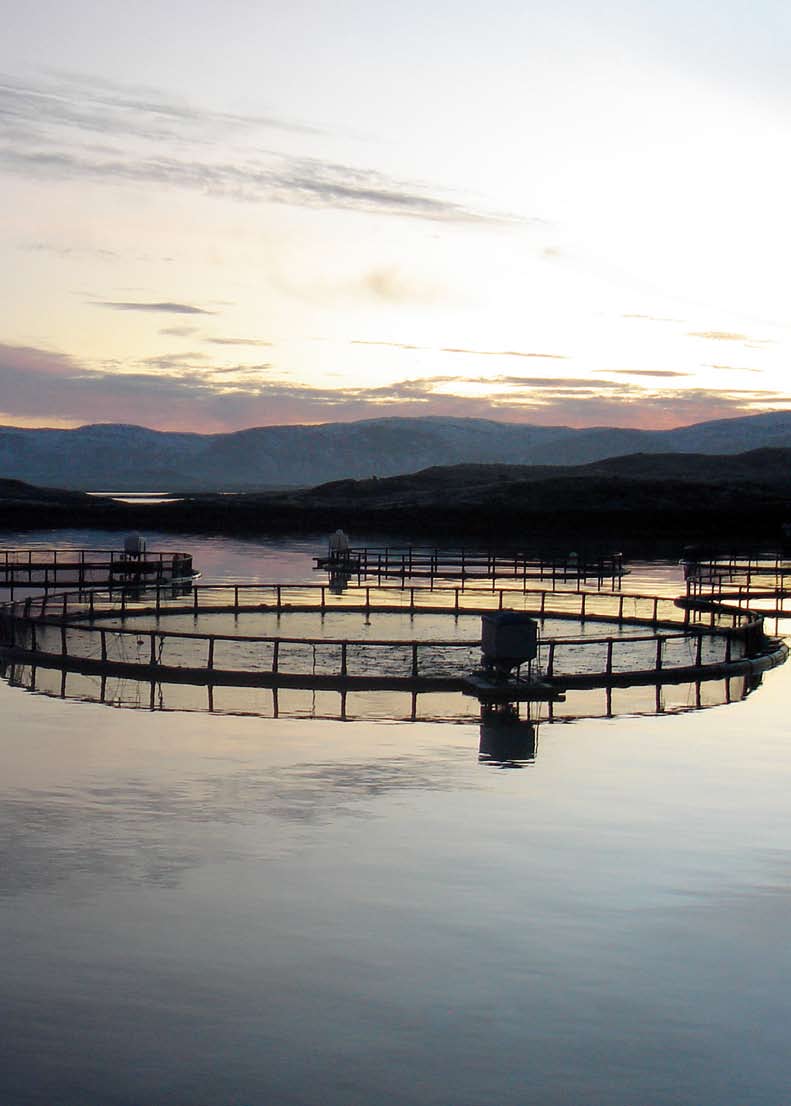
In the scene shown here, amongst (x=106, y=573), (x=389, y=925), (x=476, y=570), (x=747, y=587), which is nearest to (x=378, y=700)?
(x=389, y=925)

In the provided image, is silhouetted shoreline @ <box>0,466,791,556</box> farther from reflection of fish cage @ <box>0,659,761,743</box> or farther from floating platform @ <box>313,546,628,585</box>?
reflection of fish cage @ <box>0,659,761,743</box>

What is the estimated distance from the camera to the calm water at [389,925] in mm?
11625

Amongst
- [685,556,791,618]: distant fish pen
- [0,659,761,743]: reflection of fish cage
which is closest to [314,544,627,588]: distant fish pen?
[685,556,791,618]: distant fish pen

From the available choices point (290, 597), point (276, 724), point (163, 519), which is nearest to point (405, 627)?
point (290, 597)

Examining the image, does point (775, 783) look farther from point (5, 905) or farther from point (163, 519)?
point (163, 519)

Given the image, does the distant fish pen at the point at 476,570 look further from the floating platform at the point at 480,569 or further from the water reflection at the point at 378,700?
the water reflection at the point at 378,700

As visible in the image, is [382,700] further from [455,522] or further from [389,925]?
[455,522]

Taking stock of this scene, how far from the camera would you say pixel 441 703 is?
30.9 m

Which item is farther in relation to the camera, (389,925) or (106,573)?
(106,573)

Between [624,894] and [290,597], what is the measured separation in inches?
1710

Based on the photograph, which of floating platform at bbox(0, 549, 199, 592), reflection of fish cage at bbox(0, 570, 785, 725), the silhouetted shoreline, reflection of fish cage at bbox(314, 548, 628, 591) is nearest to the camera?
reflection of fish cage at bbox(0, 570, 785, 725)

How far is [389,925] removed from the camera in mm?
15188

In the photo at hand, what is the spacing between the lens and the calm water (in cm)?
1162

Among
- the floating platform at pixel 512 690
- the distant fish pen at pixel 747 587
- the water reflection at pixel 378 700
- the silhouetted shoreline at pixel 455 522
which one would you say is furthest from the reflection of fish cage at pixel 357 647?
the silhouetted shoreline at pixel 455 522
